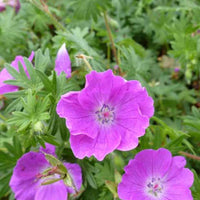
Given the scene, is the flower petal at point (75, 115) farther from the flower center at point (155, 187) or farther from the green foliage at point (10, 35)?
the green foliage at point (10, 35)

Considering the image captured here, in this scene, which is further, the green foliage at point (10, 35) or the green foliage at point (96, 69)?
the green foliage at point (10, 35)

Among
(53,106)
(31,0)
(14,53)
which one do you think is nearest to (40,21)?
(14,53)

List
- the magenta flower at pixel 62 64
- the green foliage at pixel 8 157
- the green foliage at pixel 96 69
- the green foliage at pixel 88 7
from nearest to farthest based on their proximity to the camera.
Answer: the green foliage at pixel 96 69
the magenta flower at pixel 62 64
the green foliage at pixel 8 157
the green foliage at pixel 88 7

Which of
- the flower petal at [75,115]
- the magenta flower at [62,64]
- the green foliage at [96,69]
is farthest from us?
the magenta flower at [62,64]

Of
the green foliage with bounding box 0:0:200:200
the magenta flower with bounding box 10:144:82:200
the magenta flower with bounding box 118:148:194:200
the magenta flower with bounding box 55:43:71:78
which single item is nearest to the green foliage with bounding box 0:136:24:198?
the green foliage with bounding box 0:0:200:200

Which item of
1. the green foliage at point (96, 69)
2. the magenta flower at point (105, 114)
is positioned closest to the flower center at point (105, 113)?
the magenta flower at point (105, 114)

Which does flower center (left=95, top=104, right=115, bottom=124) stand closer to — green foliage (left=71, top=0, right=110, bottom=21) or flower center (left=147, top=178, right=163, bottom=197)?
flower center (left=147, top=178, right=163, bottom=197)

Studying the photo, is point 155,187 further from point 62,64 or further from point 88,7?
point 88,7
